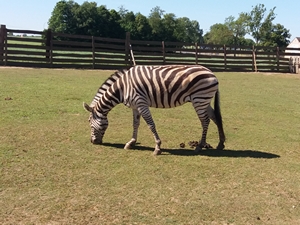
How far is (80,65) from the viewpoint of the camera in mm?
22703

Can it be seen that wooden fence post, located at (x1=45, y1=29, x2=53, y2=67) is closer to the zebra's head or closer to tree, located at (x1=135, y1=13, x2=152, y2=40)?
the zebra's head

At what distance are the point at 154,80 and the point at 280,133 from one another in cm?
361

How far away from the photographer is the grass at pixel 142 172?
432cm

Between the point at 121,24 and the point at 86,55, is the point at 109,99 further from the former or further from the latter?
the point at 121,24

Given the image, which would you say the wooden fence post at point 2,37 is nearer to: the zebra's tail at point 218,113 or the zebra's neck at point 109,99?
the zebra's neck at point 109,99

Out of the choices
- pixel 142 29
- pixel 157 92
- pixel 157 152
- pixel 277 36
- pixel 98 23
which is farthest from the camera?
pixel 277 36

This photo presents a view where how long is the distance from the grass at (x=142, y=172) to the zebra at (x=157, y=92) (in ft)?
1.88

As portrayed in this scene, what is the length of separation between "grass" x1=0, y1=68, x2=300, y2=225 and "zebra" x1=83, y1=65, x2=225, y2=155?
572mm

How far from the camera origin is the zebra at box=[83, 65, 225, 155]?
22.0 ft

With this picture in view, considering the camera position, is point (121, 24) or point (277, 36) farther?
point (277, 36)

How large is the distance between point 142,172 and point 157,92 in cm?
177

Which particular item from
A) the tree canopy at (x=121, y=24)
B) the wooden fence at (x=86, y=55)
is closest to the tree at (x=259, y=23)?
the tree canopy at (x=121, y=24)

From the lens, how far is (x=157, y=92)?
6770mm

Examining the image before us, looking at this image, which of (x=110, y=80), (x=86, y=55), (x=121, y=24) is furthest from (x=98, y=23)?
(x=110, y=80)
